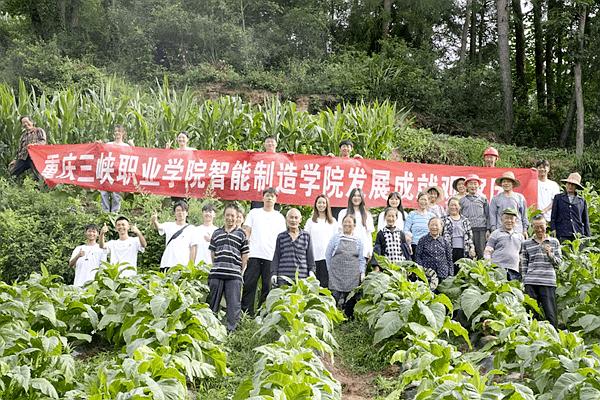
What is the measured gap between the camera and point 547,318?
7.96m

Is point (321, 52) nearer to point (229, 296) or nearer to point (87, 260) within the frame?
point (87, 260)

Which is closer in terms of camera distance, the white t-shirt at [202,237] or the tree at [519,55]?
the white t-shirt at [202,237]

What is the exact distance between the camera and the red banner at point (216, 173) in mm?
10898

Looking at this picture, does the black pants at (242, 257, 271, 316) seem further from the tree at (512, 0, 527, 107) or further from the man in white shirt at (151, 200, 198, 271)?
the tree at (512, 0, 527, 107)

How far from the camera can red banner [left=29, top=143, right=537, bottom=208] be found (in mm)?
10898

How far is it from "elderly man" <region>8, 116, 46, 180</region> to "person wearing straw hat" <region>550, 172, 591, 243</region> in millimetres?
6905

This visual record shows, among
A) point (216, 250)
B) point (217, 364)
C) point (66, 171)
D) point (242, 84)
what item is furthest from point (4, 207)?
point (242, 84)

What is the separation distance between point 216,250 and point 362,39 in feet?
55.8

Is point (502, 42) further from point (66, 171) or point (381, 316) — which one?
point (381, 316)

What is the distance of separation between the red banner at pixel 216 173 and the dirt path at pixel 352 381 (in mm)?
3938

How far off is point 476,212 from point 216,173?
140 inches

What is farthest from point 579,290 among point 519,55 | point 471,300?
point 519,55

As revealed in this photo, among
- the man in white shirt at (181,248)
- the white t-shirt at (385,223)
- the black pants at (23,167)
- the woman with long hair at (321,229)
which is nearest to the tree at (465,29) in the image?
the black pants at (23,167)

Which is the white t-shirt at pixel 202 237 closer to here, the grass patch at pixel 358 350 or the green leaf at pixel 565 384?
the grass patch at pixel 358 350
